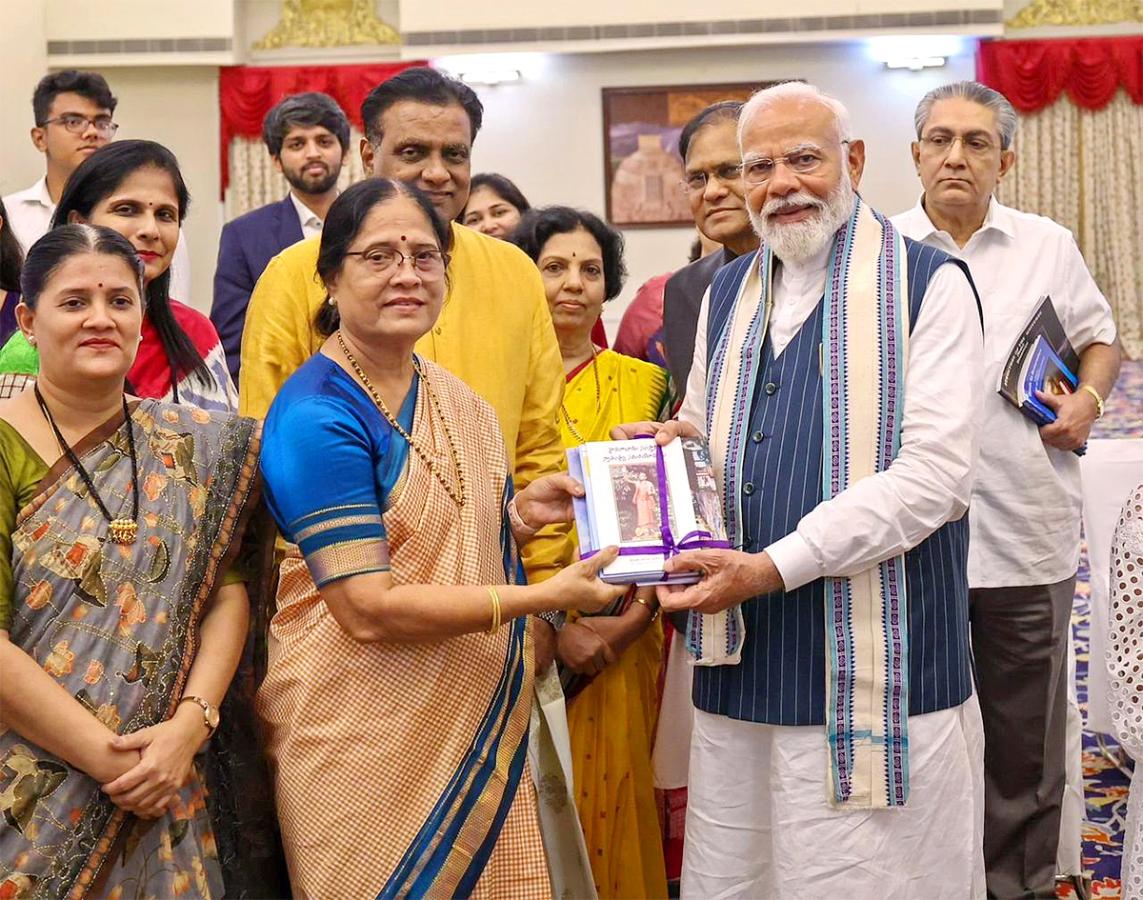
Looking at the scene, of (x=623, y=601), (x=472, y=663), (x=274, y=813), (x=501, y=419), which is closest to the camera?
(x=472, y=663)

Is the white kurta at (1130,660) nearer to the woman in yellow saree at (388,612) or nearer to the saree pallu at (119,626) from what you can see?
the woman in yellow saree at (388,612)

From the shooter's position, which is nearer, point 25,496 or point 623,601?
point 25,496

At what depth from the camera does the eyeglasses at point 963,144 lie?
3.10m

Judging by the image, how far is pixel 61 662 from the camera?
70.8 inches

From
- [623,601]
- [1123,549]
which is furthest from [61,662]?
[1123,549]

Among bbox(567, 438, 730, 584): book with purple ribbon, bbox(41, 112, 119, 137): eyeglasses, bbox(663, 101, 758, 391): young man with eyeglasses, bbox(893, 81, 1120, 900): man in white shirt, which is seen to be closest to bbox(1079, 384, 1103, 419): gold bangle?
bbox(893, 81, 1120, 900): man in white shirt

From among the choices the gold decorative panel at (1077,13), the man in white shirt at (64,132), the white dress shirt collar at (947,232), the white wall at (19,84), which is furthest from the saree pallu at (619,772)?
the gold decorative panel at (1077,13)

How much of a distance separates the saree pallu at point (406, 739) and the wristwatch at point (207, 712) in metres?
0.10

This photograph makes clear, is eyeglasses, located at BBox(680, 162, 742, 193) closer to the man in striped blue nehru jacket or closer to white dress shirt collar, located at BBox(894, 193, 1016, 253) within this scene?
white dress shirt collar, located at BBox(894, 193, 1016, 253)

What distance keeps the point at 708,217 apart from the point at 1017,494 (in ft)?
3.09

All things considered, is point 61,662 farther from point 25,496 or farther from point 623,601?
point 623,601

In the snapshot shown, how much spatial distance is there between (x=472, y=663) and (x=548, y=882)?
0.35m

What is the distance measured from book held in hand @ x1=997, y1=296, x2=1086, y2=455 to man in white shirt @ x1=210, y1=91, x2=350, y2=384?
215cm

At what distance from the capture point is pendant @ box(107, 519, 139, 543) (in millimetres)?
1845
